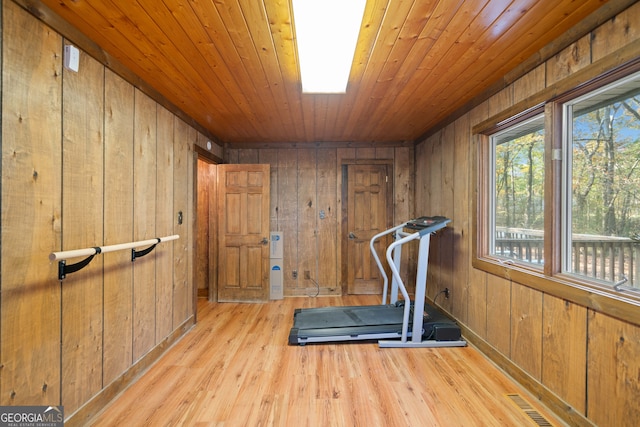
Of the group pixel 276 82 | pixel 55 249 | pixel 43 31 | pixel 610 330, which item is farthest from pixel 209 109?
pixel 610 330

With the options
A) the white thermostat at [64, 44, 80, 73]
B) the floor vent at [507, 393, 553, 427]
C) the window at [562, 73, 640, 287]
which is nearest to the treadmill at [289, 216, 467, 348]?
the floor vent at [507, 393, 553, 427]

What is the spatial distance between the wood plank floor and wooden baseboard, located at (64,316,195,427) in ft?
0.16

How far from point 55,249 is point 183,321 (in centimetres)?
174

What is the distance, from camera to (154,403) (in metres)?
1.85

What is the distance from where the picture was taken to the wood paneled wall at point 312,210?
430 centimetres

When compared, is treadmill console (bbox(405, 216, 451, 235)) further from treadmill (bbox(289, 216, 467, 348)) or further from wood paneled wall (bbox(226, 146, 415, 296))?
wood paneled wall (bbox(226, 146, 415, 296))

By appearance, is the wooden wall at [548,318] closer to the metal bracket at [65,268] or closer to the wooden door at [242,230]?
the wooden door at [242,230]

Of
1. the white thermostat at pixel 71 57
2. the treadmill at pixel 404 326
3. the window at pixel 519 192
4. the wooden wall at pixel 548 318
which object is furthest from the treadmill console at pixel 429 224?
the white thermostat at pixel 71 57

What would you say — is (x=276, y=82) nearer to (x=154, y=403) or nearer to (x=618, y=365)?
(x=154, y=403)

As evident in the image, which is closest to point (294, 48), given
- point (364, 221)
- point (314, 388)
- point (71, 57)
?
point (71, 57)

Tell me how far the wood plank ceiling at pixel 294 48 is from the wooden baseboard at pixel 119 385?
7.38 ft

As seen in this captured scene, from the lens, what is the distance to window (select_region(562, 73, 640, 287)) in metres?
1.45

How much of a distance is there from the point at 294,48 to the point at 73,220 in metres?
1.69

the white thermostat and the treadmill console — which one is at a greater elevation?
the white thermostat
